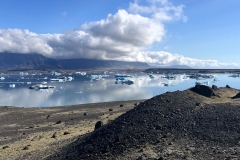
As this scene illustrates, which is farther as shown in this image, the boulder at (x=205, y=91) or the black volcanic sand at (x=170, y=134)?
the boulder at (x=205, y=91)

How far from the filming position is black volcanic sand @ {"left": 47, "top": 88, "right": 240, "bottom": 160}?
10.4 meters

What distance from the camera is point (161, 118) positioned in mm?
12961

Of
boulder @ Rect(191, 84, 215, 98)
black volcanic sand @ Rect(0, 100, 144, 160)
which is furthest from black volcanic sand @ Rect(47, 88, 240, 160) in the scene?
black volcanic sand @ Rect(0, 100, 144, 160)

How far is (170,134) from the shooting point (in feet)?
38.6

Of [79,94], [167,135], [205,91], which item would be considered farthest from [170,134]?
[79,94]

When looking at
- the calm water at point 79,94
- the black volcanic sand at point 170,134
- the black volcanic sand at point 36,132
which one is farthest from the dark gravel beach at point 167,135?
the calm water at point 79,94

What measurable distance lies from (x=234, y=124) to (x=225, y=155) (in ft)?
8.95

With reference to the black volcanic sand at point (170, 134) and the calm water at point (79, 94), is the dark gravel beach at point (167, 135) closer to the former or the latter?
the black volcanic sand at point (170, 134)

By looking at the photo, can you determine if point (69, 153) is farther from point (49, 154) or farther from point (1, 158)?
point (1, 158)

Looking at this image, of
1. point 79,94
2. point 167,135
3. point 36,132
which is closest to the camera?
point 167,135

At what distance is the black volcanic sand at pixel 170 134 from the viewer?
1039 centimetres

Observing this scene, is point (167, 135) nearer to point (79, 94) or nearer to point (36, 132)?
point (36, 132)

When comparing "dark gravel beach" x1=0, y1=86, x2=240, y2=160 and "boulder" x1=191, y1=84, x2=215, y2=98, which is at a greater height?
"boulder" x1=191, y1=84, x2=215, y2=98

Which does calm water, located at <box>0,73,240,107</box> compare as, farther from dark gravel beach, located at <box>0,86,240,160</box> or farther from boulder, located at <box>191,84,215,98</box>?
dark gravel beach, located at <box>0,86,240,160</box>
